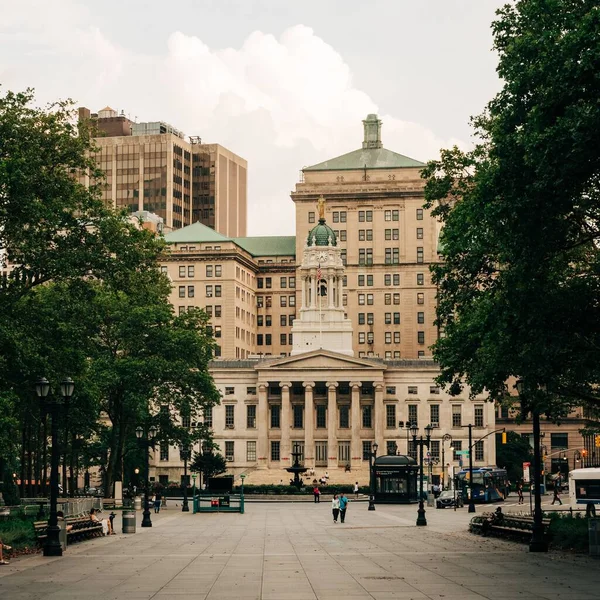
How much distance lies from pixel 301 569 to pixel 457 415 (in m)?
128

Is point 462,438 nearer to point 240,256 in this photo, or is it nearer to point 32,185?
point 240,256

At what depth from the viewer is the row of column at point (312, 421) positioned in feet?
521

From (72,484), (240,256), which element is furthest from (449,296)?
(240,256)

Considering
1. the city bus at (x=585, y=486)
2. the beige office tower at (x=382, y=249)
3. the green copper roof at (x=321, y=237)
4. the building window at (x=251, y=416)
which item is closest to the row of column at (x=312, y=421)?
the building window at (x=251, y=416)

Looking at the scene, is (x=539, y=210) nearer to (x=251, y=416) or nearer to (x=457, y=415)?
→ (x=457, y=415)

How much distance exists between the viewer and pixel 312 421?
161500mm

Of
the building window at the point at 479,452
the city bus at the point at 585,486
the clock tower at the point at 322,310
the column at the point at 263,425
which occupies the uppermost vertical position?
the clock tower at the point at 322,310

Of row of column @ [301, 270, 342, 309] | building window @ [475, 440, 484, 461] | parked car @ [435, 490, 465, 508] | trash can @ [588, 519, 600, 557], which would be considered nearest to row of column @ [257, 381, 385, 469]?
building window @ [475, 440, 484, 461]

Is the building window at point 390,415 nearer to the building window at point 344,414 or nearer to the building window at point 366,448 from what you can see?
the building window at point 366,448

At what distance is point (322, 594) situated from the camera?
28.3 m

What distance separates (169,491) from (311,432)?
31000 mm

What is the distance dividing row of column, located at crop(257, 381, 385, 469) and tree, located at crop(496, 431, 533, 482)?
54.7 ft

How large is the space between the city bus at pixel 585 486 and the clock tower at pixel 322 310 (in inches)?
3296

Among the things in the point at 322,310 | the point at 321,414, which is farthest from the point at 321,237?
the point at 321,414
